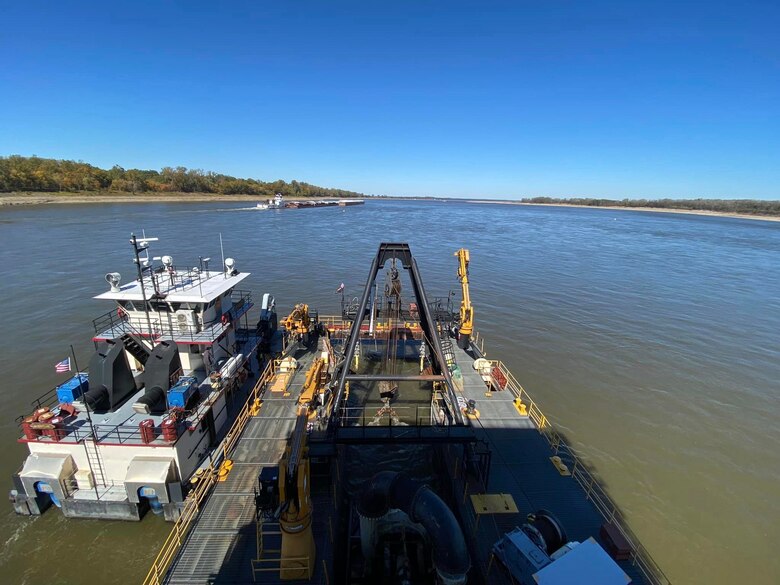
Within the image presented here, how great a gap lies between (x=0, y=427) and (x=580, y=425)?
30.2 m

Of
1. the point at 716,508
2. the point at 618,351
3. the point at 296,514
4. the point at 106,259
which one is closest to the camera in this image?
the point at 296,514

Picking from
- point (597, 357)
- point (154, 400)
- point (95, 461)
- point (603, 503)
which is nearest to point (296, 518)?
point (154, 400)

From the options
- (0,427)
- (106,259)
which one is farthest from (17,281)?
(0,427)

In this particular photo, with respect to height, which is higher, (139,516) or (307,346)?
(307,346)

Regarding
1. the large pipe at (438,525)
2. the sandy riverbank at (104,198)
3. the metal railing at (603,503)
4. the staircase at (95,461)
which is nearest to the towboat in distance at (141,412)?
the staircase at (95,461)

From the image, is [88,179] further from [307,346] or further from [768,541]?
[768,541]

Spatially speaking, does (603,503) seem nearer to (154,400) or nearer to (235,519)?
(235,519)

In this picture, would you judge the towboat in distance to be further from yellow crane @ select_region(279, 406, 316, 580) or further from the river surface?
yellow crane @ select_region(279, 406, 316, 580)

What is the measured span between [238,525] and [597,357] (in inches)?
1062

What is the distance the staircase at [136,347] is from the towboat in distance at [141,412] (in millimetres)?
49

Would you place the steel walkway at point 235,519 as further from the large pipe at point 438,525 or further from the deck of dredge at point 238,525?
the large pipe at point 438,525

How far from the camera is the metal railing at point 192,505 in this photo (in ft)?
35.6

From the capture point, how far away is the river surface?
1373cm

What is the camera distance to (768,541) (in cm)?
1465
